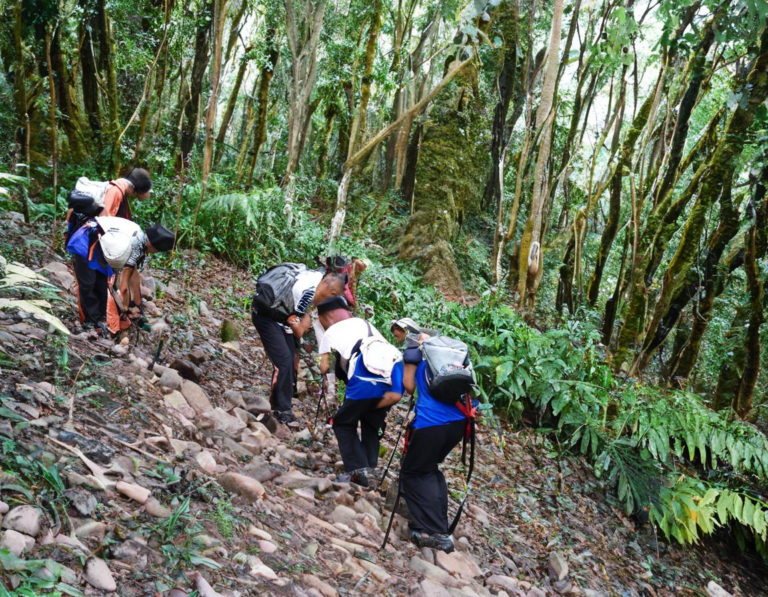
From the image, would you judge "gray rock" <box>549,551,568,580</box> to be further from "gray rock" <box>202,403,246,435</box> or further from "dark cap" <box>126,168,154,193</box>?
"dark cap" <box>126,168,154,193</box>

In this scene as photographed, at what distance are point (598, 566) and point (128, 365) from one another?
5160 mm

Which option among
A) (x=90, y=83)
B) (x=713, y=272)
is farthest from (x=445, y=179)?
(x=90, y=83)

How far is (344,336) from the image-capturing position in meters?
4.97

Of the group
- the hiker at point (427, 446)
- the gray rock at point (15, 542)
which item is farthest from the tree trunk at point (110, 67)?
the gray rock at point (15, 542)

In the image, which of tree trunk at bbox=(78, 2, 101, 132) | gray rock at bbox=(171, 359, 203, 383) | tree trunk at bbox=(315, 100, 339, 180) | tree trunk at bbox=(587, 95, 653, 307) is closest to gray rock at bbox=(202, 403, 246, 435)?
gray rock at bbox=(171, 359, 203, 383)

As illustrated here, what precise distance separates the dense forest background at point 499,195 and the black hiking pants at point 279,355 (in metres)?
2.37

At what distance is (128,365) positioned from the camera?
203 inches

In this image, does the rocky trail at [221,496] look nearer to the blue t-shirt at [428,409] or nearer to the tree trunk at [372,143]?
the blue t-shirt at [428,409]

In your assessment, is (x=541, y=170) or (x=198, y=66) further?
(x=198, y=66)

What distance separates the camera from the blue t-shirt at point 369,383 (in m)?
4.87

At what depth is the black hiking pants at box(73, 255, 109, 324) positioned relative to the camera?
555 centimetres

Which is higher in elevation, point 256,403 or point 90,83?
point 90,83

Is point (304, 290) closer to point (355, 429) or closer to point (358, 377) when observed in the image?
point (358, 377)

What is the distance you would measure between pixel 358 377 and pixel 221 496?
4.77ft
